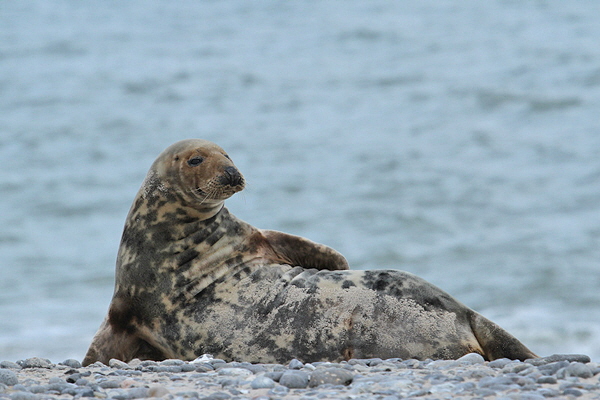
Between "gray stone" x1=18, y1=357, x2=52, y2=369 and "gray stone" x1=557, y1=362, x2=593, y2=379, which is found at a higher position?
"gray stone" x1=18, y1=357, x2=52, y2=369

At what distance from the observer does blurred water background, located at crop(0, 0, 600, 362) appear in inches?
486

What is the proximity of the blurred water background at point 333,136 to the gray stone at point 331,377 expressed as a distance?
6127mm

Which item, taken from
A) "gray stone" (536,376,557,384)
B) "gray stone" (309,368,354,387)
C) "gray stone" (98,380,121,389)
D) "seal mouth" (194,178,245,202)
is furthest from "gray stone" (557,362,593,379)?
"seal mouth" (194,178,245,202)

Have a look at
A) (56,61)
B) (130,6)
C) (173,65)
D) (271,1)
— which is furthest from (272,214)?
(130,6)

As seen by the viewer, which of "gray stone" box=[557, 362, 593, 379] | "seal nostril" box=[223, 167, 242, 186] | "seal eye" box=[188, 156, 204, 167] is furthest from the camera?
"seal eye" box=[188, 156, 204, 167]

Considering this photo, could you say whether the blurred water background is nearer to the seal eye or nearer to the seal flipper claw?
the seal eye

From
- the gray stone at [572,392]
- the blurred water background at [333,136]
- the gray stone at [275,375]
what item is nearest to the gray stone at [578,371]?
the gray stone at [572,392]

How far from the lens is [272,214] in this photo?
1438 centimetres

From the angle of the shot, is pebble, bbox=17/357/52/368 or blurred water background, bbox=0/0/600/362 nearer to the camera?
pebble, bbox=17/357/52/368

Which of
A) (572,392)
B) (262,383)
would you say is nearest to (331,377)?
(262,383)

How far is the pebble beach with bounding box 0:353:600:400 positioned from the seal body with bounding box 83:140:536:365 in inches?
14.9

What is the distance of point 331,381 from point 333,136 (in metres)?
13.3

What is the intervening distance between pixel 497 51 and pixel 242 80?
548 cm

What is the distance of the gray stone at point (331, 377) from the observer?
4.08 metres
